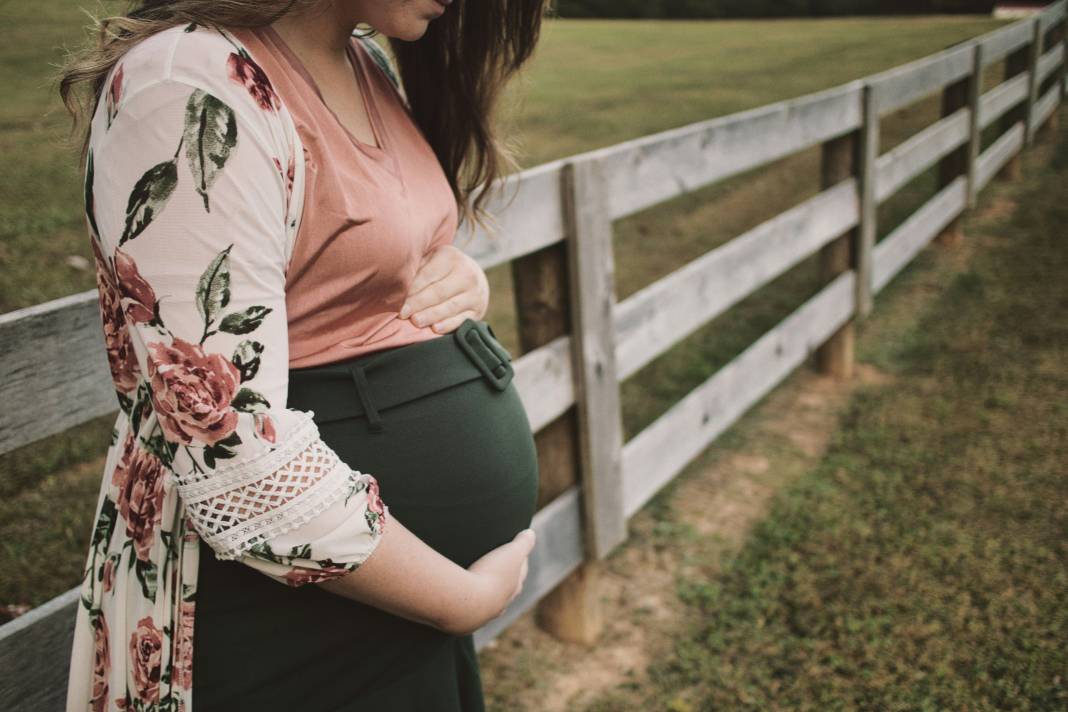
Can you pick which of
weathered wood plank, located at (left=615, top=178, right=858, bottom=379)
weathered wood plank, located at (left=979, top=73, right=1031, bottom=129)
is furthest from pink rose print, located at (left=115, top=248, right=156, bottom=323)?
weathered wood plank, located at (left=979, top=73, right=1031, bottom=129)

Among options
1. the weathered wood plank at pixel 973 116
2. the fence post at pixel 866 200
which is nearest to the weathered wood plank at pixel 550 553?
the fence post at pixel 866 200

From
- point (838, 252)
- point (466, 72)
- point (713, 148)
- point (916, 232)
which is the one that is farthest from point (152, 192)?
point (916, 232)

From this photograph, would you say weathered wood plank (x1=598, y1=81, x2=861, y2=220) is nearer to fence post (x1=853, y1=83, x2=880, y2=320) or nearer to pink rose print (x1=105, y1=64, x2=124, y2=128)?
fence post (x1=853, y1=83, x2=880, y2=320)

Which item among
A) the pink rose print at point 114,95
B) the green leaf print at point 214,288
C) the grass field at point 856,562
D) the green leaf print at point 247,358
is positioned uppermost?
the pink rose print at point 114,95

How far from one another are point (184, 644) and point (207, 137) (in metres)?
0.57

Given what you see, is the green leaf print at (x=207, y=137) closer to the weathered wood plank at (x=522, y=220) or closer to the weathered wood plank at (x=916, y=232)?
the weathered wood plank at (x=522, y=220)

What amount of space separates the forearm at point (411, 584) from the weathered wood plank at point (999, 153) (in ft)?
22.0

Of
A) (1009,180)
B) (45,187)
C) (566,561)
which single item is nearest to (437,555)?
A: (566,561)

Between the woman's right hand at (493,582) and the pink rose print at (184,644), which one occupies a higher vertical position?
the pink rose print at (184,644)

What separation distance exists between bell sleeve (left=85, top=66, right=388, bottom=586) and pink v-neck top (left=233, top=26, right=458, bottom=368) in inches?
2.7

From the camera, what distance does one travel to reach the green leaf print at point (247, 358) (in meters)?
0.83

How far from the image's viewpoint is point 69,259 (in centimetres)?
409

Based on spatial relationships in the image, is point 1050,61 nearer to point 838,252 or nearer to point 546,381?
point 838,252

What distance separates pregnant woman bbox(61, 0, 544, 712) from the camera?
81 cm
